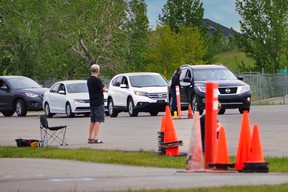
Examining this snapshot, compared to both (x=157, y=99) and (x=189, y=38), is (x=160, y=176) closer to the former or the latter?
(x=157, y=99)

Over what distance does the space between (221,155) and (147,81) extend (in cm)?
2718

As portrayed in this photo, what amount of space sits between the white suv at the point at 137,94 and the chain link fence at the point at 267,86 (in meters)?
16.0

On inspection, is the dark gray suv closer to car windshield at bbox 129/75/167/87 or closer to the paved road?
car windshield at bbox 129/75/167/87

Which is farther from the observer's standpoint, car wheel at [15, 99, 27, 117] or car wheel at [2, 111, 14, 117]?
car wheel at [2, 111, 14, 117]

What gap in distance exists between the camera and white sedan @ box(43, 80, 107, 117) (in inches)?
1671

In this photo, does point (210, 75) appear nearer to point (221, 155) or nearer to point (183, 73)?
point (183, 73)

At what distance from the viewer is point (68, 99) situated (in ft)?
141

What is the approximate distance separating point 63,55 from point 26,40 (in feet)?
35.1

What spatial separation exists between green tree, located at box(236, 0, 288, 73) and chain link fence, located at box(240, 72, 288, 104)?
1073 cm

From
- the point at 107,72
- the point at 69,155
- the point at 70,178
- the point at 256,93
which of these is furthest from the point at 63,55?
the point at 70,178

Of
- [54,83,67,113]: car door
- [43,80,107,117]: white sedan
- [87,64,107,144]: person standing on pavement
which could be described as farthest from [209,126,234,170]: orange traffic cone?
[54,83,67,113]: car door

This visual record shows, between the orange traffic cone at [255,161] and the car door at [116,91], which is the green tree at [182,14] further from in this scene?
the orange traffic cone at [255,161]

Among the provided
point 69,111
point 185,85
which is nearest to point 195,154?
point 185,85

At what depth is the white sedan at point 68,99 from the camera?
42.4 m
